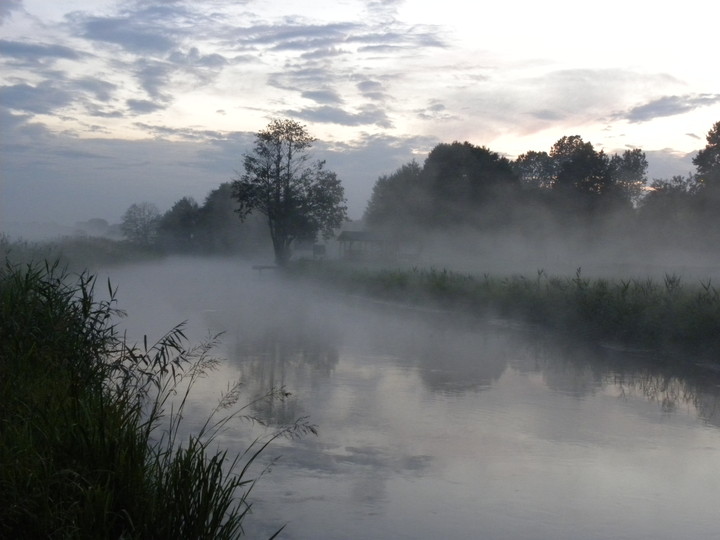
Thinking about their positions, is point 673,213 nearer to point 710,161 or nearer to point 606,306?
point 710,161

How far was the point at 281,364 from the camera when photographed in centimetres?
1427

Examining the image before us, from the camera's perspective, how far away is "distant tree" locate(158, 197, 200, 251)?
351ft

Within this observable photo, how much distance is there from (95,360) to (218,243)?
94.0 m

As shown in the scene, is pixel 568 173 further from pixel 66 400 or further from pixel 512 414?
pixel 66 400

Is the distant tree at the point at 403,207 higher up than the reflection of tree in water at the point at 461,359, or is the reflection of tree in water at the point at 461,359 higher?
the distant tree at the point at 403,207

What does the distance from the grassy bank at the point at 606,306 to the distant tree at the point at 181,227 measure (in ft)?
259

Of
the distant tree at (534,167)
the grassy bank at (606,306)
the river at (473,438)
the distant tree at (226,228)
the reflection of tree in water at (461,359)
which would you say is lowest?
the river at (473,438)

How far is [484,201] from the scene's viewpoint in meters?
59.4

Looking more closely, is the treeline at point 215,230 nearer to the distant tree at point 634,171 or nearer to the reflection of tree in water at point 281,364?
the distant tree at point 634,171

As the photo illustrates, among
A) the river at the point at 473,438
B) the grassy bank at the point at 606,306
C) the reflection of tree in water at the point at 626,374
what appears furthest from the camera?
the grassy bank at the point at 606,306

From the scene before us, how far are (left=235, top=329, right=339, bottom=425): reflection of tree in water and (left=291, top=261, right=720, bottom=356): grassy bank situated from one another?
6.29 m

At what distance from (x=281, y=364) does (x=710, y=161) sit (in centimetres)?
4985

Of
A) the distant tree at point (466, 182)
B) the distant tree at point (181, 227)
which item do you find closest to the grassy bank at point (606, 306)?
the distant tree at point (466, 182)

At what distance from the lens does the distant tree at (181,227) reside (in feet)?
351
